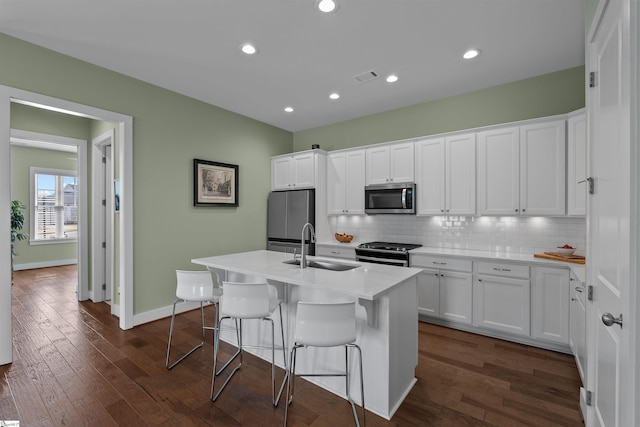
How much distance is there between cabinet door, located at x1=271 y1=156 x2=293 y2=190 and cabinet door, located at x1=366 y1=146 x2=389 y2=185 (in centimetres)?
143

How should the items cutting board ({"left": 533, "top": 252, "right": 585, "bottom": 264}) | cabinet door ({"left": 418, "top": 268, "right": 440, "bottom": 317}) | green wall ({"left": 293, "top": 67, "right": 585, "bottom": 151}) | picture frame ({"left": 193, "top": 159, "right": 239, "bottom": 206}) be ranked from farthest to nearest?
picture frame ({"left": 193, "top": 159, "right": 239, "bottom": 206}), cabinet door ({"left": 418, "top": 268, "right": 440, "bottom": 317}), green wall ({"left": 293, "top": 67, "right": 585, "bottom": 151}), cutting board ({"left": 533, "top": 252, "right": 585, "bottom": 264})

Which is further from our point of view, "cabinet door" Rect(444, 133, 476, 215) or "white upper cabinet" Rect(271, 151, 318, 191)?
"white upper cabinet" Rect(271, 151, 318, 191)

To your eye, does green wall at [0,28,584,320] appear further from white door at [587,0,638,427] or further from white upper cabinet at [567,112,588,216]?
white door at [587,0,638,427]

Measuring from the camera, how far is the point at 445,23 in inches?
99.2

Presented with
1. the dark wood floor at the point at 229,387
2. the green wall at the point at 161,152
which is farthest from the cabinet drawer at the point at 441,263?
the green wall at the point at 161,152

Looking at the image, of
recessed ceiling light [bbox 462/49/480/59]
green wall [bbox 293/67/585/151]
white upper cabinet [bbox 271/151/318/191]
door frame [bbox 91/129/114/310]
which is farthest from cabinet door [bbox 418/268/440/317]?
door frame [bbox 91/129/114/310]

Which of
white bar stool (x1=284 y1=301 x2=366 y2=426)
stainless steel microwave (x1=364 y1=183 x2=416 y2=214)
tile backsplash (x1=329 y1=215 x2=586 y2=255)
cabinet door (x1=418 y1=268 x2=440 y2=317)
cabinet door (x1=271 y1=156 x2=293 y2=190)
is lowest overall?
cabinet door (x1=418 y1=268 x2=440 y2=317)

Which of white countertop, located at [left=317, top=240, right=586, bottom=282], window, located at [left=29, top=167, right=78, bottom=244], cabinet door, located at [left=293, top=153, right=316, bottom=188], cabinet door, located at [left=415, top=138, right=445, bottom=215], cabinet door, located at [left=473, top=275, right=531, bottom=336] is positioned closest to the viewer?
white countertop, located at [left=317, top=240, right=586, bottom=282]

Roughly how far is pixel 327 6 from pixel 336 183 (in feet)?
9.31

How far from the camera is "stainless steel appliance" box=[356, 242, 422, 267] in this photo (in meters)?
3.78

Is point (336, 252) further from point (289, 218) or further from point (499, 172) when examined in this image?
point (499, 172)

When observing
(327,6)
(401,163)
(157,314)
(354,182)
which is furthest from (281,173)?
(327,6)

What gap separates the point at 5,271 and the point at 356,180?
13.4ft

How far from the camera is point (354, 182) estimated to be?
4691 mm
